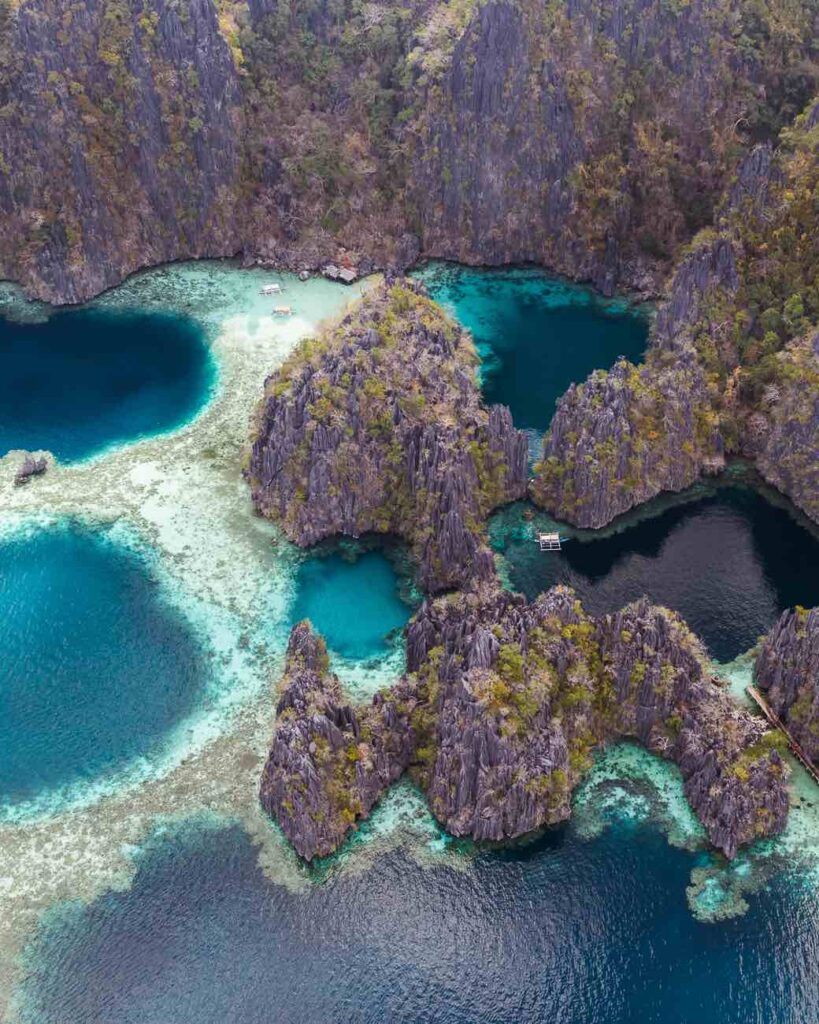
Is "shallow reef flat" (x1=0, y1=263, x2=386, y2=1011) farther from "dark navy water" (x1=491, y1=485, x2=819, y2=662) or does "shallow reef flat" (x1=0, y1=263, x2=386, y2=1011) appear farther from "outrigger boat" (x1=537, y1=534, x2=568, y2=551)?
"outrigger boat" (x1=537, y1=534, x2=568, y2=551)

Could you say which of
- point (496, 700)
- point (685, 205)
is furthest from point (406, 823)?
point (685, 205)

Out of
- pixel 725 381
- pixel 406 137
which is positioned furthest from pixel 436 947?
pixel 406 137

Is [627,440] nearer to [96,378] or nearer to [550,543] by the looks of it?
[550,543]

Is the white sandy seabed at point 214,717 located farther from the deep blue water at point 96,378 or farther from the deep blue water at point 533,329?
the deep blue water at point 533,329

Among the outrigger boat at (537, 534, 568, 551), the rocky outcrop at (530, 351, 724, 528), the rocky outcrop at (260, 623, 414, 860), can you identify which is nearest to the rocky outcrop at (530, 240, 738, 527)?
the rocky outcrop at (530, 351, 724, 528)

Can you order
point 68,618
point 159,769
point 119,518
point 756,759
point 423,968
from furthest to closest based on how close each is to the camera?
point 119,518 → point 68,618 → point 159,769 → point 756,759 → point 423,968

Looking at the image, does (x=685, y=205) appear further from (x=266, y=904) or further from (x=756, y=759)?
(x=266, y=904)
